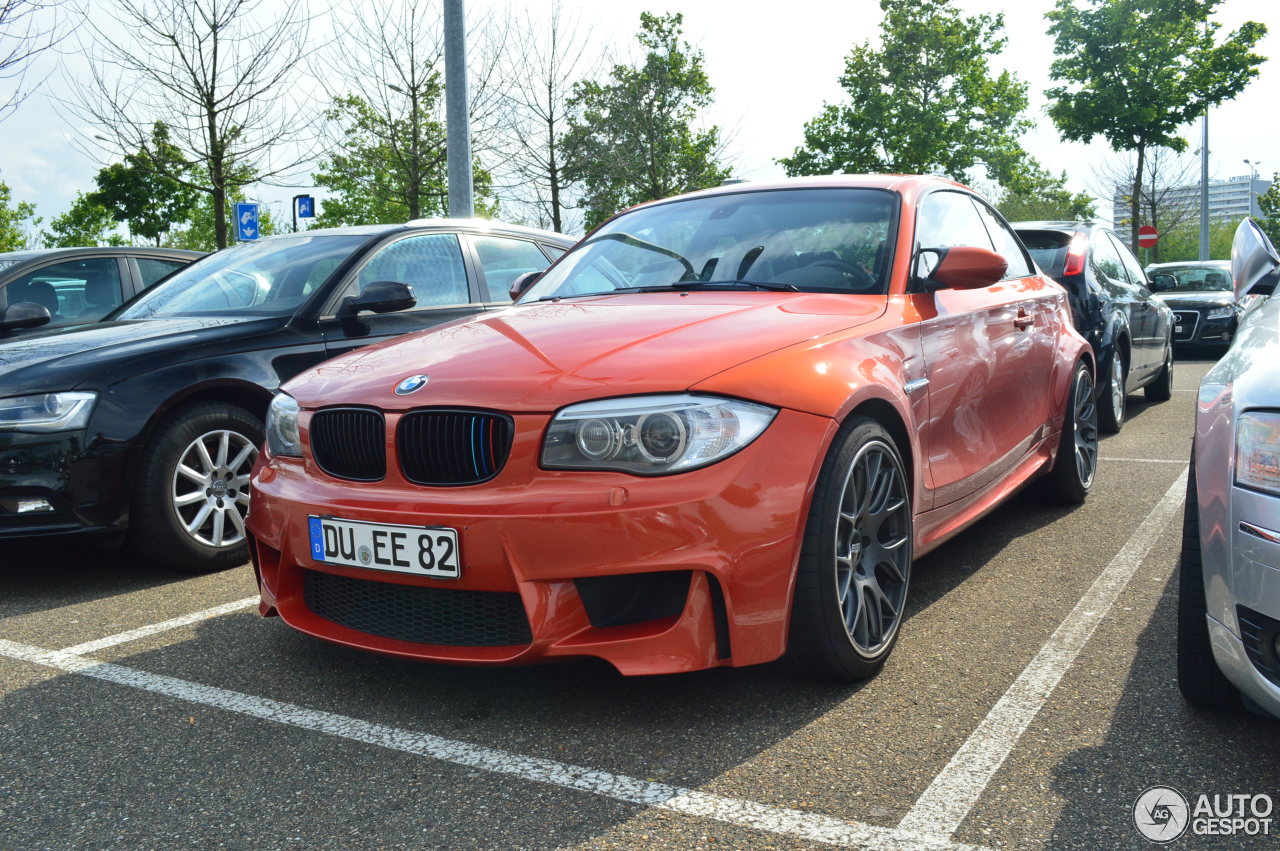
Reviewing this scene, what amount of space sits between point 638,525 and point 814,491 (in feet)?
1.68

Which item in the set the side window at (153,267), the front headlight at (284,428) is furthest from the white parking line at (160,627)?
the side window at (153,267)

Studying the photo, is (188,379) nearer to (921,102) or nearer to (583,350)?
(583,350)

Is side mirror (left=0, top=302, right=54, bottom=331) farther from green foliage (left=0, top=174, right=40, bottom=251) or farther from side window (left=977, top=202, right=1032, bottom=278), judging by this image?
green foliage (left=0, top=174, right=40, bottom=251)

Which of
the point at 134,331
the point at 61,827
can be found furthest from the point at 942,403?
the point at 134,331

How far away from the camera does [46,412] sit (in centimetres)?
422

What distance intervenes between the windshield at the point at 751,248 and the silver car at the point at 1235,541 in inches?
50.6

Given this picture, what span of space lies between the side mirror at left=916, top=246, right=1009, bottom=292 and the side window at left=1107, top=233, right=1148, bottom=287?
5595mm

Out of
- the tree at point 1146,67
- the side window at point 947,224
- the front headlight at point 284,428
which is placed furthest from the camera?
the tree at point 1146,67

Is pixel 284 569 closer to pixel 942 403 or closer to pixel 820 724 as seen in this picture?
pixel 820 724

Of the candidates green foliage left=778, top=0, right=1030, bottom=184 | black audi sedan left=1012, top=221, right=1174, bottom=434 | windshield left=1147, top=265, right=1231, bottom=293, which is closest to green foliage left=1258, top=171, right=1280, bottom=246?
green foliage left=778, top=0, right=1030, bottom=184

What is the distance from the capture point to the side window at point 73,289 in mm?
6844

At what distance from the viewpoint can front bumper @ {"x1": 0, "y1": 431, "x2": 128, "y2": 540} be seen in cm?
418

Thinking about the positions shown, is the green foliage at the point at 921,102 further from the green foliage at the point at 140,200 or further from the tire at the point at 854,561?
the tire at the point at 854,561

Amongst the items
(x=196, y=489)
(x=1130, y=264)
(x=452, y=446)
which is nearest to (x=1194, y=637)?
(x=452, y=446)
